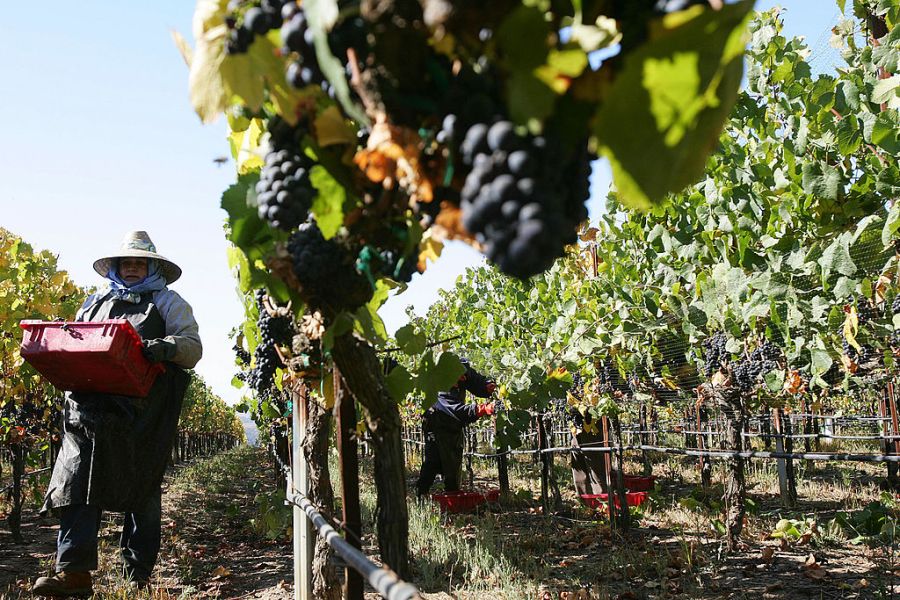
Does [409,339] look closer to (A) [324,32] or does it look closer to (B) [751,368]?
(A) [324,32]

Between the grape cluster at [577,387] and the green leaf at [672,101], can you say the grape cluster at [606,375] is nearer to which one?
the grape cluster at [577,387]

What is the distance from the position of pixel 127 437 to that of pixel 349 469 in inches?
93.0

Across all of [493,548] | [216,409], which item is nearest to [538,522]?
[493,548]

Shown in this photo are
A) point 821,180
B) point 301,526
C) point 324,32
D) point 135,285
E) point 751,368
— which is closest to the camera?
point 324,32

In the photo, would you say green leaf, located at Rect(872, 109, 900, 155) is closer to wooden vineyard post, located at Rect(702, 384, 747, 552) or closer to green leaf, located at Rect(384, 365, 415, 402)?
green leaf, located at Rect(384, 365, 415, 402)

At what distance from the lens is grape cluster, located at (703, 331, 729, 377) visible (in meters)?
5.53

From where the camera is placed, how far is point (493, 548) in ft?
16.1

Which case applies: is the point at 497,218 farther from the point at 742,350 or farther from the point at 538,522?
the point at 538,522

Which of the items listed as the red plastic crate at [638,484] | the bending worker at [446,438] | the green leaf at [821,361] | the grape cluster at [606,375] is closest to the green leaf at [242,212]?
the green leaf at [821,361]

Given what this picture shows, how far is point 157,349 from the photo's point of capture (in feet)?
11.4

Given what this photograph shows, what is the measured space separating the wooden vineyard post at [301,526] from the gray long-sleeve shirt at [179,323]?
926mm

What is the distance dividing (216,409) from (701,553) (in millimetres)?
31359

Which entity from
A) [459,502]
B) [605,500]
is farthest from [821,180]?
[459,502]

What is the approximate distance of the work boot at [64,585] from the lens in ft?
10.7
